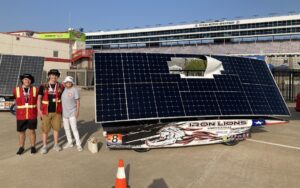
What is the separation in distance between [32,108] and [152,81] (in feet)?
10.5

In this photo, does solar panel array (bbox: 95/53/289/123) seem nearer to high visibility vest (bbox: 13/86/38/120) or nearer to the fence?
high visibility vest (bbox: 13/86/38/120)

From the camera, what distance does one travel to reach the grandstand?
3656 inches

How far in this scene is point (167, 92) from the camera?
8766mm

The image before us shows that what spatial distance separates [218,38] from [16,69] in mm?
97546

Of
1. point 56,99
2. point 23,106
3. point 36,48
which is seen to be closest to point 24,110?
point 23,106

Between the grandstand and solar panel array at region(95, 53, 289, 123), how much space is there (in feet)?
235

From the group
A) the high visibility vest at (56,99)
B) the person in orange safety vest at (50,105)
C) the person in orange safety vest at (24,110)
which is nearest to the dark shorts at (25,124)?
the person in orange safety vest at (24,110)

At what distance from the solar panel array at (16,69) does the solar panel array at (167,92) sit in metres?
9.03

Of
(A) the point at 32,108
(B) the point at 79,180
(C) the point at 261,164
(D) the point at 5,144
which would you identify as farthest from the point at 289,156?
(D) the point at 5,144

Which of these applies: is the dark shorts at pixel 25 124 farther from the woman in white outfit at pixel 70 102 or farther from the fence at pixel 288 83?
the fence at pixel 288 83

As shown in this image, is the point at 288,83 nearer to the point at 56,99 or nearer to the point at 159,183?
the point at 56,99

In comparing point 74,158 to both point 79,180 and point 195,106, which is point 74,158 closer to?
point 79,180

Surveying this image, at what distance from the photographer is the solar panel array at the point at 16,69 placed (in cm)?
Answer: 1606

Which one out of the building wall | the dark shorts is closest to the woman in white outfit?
the dark shorts
